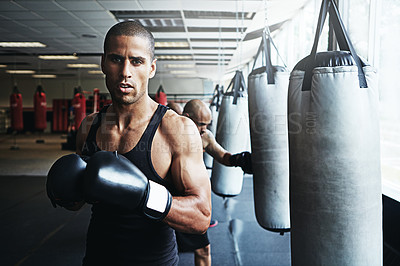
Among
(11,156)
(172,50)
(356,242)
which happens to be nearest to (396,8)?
(356,242)

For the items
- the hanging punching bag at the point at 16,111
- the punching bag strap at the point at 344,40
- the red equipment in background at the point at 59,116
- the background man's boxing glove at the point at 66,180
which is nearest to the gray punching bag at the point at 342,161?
the punching bag strap at the point at 344,40

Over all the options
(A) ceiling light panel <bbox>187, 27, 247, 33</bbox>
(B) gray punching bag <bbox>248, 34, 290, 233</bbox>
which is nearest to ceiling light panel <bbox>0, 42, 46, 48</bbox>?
(A) ceiling light panel <bbox>187, 27, 247, 33</bbox>

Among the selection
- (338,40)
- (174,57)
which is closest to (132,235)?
(338,40)

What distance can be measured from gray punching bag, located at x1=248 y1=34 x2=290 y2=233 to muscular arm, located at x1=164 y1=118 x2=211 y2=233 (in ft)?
2.16

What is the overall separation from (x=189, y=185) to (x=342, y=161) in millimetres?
539

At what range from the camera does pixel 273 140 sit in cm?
175

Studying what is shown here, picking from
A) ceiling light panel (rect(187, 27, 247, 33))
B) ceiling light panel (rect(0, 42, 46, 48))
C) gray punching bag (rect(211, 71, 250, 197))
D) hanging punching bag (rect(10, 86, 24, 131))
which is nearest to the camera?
gray punching bag (rect(211, 71, 250, 197))

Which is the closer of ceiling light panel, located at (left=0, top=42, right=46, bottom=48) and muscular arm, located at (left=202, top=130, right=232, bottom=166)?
muscular arm, located at (left=202, top=130, right=232, bottom=166)

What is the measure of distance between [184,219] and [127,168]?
26 cm

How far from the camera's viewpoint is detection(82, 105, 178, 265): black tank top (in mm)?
1150

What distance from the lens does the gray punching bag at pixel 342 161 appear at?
1094 millimetres

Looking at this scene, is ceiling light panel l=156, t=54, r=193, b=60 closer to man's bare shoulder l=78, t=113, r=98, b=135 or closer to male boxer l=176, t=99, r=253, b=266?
male boxer l=176, t=99, r=253, b=266

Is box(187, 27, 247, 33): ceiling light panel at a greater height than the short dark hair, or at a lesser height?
greater

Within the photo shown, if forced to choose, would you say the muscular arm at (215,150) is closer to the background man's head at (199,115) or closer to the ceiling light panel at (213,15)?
the background man's head at (199,115)
